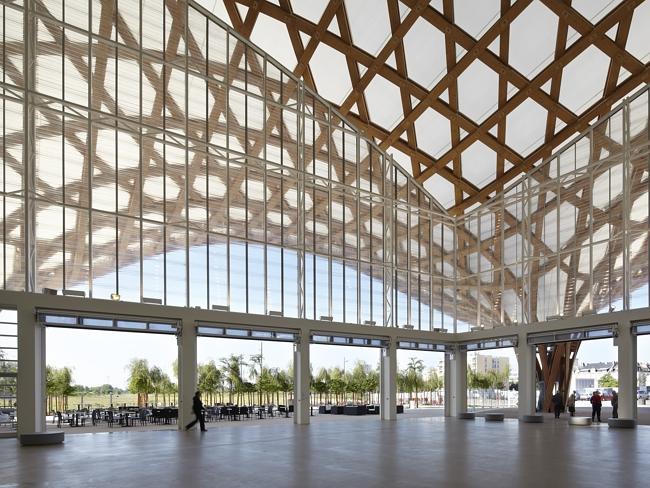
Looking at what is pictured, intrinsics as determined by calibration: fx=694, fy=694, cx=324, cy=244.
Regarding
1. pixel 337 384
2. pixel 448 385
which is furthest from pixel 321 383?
pixel 448 385

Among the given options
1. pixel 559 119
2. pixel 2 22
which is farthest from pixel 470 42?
pixel 2 22

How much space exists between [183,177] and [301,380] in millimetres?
9929

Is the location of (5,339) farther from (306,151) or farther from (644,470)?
(644,470)

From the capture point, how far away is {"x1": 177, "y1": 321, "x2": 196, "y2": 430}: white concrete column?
25828 millimetres

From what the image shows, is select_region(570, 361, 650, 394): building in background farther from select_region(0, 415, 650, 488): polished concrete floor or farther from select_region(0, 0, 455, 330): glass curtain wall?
select_region(0, 0, 455, 330): glass curtain wall

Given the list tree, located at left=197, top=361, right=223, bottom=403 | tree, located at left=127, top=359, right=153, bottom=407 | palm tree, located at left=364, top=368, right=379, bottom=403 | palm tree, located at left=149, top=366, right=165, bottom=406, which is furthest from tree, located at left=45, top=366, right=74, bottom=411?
palm tree, located at left=364, top=368, right=379, bottom=403

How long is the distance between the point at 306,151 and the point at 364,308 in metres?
7.79

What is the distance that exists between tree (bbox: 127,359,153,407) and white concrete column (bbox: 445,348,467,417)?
1569 cm

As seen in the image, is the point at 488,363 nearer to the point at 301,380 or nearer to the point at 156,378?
the point at 301,380

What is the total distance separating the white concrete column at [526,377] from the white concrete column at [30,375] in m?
20.8

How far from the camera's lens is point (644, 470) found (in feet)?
44.7

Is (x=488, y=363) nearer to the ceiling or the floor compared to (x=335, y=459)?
nearer to the ceiling

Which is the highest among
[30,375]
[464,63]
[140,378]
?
[464,63]

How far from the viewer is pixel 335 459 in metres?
15.7
